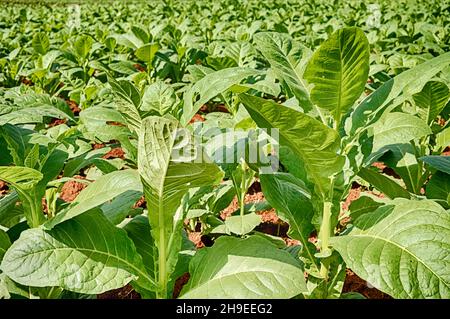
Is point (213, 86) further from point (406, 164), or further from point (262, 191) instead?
point (406, 164)

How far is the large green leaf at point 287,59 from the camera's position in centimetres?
171

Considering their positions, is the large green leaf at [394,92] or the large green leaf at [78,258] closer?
the large green leaf at [78,258]

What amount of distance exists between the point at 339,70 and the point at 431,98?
1.28m

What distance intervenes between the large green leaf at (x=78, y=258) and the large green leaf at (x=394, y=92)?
34.0 inches

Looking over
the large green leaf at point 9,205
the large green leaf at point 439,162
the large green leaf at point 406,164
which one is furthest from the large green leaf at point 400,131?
the large green leaf at point 9,205

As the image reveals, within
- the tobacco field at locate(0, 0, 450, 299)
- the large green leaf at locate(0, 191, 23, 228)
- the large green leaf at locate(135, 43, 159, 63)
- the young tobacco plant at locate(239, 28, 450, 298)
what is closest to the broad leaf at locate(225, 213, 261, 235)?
the tobacco field at locate(0, 0, 450, 299)

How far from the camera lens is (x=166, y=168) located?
1324 mm

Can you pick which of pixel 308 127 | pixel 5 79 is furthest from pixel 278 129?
pixel 5 79

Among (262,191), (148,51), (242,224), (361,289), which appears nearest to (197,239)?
(242,224)

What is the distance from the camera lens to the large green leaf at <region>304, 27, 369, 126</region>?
1436 mm

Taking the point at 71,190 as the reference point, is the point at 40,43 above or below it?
above

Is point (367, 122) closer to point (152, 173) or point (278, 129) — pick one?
point (278, 129)

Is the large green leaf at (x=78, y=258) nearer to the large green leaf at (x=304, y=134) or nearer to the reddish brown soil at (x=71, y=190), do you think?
the large green leaf at (x=304, y=134)

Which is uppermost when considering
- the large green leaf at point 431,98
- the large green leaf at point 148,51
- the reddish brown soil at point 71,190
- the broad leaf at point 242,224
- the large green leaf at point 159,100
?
the large green leaf at point 159,100
